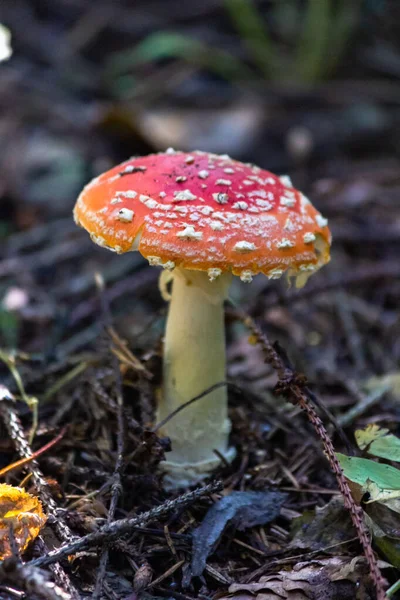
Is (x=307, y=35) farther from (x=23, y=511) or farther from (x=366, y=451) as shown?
(x=23, y=511)

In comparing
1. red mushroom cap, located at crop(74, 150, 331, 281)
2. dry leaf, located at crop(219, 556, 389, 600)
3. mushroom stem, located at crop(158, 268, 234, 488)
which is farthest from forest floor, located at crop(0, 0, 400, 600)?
red mushroom cap, located at crop(74, 150, 331, 281)

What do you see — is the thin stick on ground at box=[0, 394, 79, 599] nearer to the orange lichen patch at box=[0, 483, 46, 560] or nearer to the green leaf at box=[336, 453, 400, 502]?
the orange lichen patch at box=[0, 483, 46, 560]

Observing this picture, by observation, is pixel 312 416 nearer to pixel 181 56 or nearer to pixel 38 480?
pixel 38 480

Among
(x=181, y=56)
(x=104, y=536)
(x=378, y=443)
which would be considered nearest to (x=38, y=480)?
(x=104, y=536)

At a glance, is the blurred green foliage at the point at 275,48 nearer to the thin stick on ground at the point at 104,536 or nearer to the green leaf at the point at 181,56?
the green leaf at the point at 181,56

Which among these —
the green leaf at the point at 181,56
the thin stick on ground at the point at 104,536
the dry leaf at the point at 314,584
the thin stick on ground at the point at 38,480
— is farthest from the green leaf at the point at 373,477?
the green leaf at the point at 181,56

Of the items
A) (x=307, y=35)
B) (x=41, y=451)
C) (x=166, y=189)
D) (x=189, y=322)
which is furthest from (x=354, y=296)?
(x=307, y=35)
